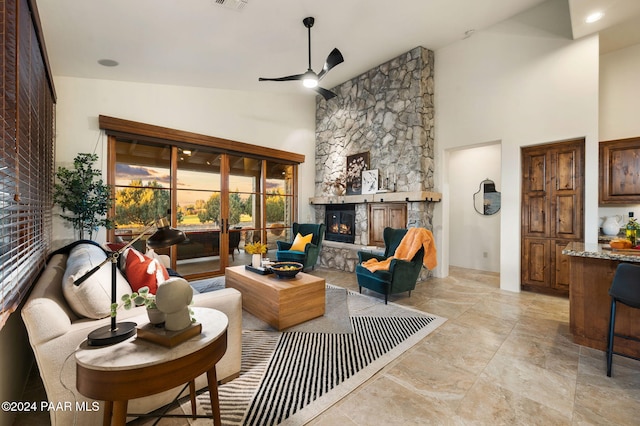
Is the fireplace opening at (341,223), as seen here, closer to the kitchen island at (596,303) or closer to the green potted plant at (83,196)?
the kitchen island at (596,303)

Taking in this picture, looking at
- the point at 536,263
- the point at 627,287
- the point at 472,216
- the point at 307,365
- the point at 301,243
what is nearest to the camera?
the point at 627,287

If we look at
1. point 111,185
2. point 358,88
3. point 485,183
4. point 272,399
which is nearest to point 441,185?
point 485,183

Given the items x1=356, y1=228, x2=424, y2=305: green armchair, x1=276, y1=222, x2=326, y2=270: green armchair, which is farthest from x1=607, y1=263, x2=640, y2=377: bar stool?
x1=276, y1=222, x2=326, y2=270: green armchair

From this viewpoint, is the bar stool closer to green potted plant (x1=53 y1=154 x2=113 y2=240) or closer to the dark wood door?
the dark wood door

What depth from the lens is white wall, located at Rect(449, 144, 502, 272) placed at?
18.5ft

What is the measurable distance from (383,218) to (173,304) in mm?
4704

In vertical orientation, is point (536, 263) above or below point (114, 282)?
below

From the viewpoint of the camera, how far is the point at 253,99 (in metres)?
5.68

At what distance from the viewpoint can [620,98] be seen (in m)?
4.11

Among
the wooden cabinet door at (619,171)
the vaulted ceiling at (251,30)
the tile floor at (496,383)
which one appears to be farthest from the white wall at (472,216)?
the tile floor at (496,383)

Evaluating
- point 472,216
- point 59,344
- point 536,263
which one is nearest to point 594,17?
point 536,263

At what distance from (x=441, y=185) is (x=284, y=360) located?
13.8 ft

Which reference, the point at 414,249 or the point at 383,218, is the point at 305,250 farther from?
the point at 414,249

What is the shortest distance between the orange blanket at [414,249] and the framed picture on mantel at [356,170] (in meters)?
2.13
